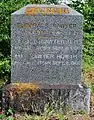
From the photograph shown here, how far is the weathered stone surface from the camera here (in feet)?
19.7

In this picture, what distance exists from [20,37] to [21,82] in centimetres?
68

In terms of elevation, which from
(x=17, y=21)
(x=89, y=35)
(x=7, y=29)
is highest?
(x=17, y=21)

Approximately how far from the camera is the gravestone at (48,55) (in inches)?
235

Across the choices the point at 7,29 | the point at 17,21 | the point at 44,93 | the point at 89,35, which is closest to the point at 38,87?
the point at 44,93

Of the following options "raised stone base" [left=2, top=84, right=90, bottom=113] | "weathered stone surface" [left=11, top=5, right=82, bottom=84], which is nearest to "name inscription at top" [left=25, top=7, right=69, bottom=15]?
"weathered stone surface" [left=11, top=5, right=82, bottom=84]

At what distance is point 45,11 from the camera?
6.00 m

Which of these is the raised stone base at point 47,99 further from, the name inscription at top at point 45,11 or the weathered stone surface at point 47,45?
the name inscription at top at point 45,11

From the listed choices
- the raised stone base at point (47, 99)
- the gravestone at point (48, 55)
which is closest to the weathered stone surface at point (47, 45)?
the gravestone at point (48, 55)

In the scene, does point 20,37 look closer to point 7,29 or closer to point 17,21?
point 17,21

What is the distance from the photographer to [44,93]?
593cm

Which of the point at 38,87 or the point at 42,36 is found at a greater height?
the point at 42,36

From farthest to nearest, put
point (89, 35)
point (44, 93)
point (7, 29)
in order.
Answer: point (89, 35), point (7, 29), point (44, 93)

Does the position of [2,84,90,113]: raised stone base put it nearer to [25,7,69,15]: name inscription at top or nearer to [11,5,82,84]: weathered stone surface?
[11,5,82,84]: weathered stone surface

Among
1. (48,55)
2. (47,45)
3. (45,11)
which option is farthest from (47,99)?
(45,11)
